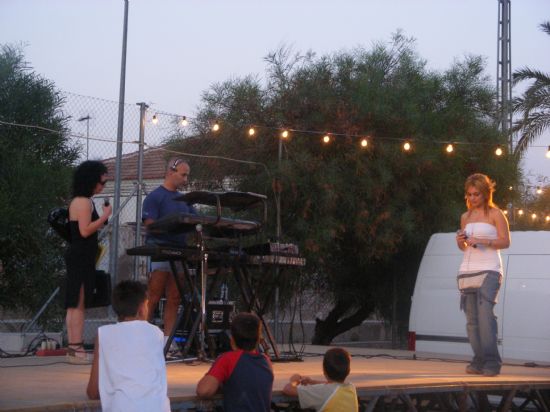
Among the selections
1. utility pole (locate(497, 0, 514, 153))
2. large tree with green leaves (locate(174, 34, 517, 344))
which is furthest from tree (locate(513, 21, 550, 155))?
large tree with green leaves (locate(174, 34, 517, 344))

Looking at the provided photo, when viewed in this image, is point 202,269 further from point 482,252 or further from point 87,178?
point 482,252

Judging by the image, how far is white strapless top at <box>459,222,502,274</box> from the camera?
686 centimetres

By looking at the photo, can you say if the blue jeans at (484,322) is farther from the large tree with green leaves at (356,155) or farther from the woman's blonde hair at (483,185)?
the large tree with green leaves at (356,155)

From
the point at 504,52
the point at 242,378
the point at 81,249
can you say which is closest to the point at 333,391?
the point at 242,378

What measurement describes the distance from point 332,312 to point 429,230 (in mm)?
2265

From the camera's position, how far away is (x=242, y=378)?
4.79 m

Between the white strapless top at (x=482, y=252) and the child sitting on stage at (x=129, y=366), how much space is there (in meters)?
3.33

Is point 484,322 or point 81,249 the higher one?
point 81,249

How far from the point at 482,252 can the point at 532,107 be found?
12865mm

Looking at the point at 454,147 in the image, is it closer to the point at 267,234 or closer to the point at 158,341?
the point at 267,234

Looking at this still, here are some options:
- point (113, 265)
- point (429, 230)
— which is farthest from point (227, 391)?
point (429, 230)

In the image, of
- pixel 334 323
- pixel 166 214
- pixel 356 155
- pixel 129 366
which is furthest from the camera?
pixel 334 323

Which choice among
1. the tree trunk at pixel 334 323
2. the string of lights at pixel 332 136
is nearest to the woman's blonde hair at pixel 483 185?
the string of lights at pixel 332 136

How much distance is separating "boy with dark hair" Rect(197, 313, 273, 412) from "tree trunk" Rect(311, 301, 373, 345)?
347 inches
